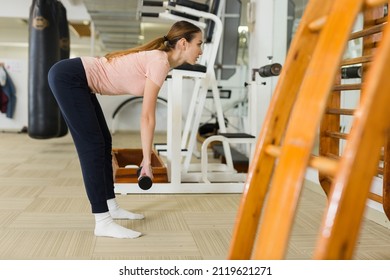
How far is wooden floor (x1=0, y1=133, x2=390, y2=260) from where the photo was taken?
65.1 inches

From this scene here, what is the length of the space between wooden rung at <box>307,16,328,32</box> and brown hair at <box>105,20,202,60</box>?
1035mm

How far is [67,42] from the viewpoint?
4.48 meters

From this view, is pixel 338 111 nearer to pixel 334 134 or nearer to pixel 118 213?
pixel 334 134

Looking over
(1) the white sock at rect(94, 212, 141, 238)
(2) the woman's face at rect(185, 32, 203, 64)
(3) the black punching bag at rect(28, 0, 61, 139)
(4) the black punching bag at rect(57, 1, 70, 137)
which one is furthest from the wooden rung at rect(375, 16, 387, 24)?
(4) the black punching bag at rect(57, 1, 70, 137)

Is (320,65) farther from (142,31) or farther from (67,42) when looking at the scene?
(142,31)

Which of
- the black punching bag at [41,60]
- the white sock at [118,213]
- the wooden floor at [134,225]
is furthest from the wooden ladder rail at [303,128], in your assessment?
the black punching bag at [41,60]

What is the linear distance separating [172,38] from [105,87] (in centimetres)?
37

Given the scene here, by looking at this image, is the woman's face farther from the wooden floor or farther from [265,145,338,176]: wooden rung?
[265,145,338,176]: wooden rung

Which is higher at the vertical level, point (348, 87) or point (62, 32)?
point (62, 32)

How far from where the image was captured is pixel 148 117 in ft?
5.75

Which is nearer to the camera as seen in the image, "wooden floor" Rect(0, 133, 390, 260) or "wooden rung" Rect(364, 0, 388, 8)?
"wooden rung" Rect(364, 0, 388, 8)

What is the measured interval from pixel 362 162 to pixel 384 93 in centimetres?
10

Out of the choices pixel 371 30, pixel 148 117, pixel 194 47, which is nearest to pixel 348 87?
pixel 371 30

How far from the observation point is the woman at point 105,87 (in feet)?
5.75
